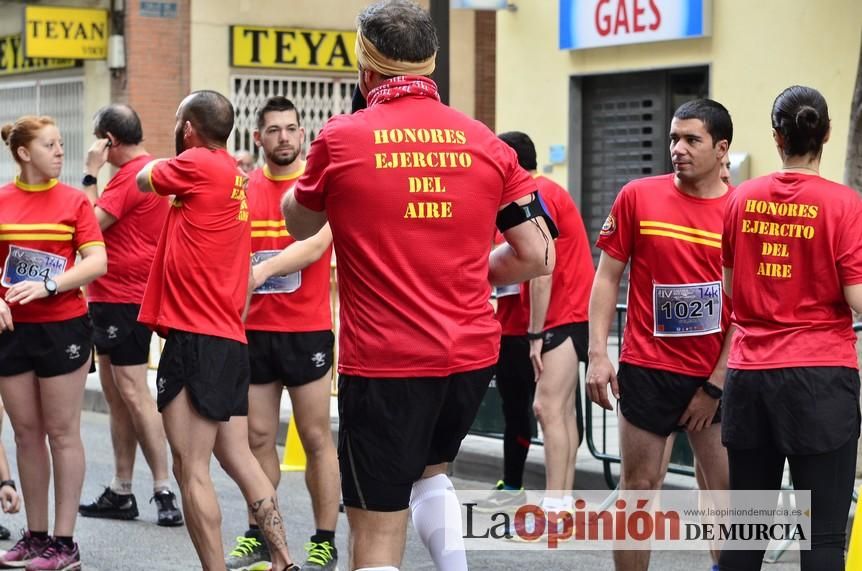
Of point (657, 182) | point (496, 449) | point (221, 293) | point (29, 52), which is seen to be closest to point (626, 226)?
point (657, 182)

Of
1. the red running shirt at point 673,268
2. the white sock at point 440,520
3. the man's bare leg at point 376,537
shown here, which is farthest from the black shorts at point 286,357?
the man's bare leg at point 376,537

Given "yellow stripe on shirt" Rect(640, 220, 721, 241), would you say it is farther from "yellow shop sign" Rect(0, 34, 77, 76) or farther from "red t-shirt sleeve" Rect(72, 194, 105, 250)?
"yellow shop sign" Rect(0, 34, 77, 76)

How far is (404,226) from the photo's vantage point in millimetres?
4461

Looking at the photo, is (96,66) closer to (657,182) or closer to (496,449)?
→ (496,449)

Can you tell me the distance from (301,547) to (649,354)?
2.55 meters

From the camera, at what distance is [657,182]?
242 inches

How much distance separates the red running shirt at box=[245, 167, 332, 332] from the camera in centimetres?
722

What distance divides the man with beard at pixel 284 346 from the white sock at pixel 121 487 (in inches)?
60.7

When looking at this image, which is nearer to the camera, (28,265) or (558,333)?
(28,265)

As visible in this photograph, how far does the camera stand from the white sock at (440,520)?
4.65m

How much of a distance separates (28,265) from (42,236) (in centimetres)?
14

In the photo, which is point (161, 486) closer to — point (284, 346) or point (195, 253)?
point (284, 346)

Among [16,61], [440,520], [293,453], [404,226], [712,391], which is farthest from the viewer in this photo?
[16,61]

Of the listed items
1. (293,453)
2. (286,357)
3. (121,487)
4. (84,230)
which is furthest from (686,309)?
(293,453)
